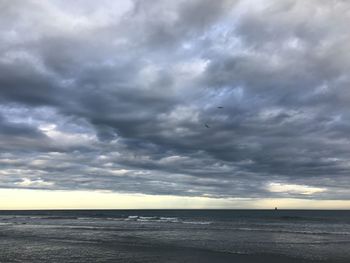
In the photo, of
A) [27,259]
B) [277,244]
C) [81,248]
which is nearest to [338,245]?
[277,244]

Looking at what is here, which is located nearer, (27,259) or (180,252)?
(27,259)

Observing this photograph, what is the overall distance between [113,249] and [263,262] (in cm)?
1535

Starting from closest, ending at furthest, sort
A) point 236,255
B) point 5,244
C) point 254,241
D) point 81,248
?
point 236,255, point 81,248, point 5,244, point 254,241

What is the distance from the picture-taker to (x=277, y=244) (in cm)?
4669

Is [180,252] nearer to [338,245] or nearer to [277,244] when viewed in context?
[277,244]

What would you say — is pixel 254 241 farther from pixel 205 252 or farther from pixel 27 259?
pixel 27 259

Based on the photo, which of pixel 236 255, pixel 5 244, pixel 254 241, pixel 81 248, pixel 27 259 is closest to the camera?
pixel 27 259

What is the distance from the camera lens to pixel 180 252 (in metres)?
38.8

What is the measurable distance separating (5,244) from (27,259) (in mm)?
12922

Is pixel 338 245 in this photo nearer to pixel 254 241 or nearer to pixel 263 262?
pixel 254 241

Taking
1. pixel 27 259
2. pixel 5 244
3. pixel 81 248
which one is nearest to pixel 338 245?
pixel 81 248

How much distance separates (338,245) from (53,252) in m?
31.4

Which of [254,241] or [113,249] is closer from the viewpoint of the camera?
[113,249]

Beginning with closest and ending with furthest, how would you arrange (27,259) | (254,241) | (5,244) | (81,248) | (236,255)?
(27,259) < (236,255) < (81,248) < (5,244) < (254,241)
